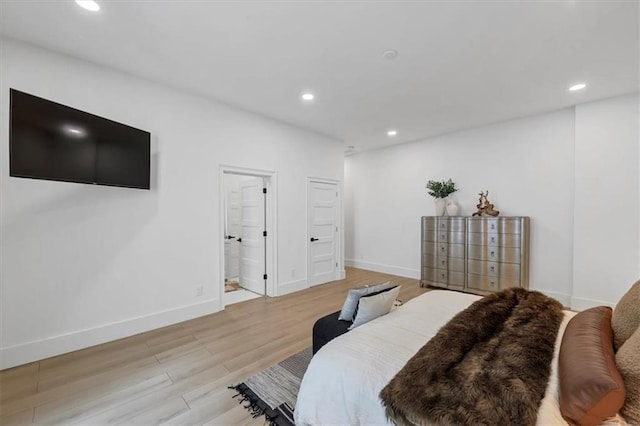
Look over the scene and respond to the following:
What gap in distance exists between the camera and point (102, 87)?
2941 mm

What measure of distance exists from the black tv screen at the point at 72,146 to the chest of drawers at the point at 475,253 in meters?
4.66

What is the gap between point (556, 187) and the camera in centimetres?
423

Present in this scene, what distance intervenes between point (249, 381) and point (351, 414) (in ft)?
4.06

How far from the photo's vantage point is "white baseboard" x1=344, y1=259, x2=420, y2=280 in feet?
19.3

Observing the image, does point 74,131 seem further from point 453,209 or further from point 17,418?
point 453,209

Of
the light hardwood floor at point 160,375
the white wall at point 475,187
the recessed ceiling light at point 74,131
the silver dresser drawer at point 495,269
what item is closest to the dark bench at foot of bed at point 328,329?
the light hardwood floor at point 160,375

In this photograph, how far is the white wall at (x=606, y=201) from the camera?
139 inches

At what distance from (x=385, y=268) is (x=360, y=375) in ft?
17.0

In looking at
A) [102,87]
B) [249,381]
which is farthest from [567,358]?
[102,87]

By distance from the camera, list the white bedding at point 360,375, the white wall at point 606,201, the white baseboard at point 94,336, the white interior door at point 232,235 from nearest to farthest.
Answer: the white bedding at point 360,375
the white baseboard at point 94,336
the white wall at point 606,201
the white interior door at point 232,235

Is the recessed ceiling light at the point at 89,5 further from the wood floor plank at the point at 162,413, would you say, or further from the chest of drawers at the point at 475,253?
the chest of drawers at the point at 475,253

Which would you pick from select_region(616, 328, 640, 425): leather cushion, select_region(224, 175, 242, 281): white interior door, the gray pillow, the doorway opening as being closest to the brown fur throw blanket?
select_region(616, 328, 640, 425): leather cushion

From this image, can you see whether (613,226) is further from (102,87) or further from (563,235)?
(102,87)

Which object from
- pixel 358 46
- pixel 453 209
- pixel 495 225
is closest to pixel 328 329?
pixel 358 46
